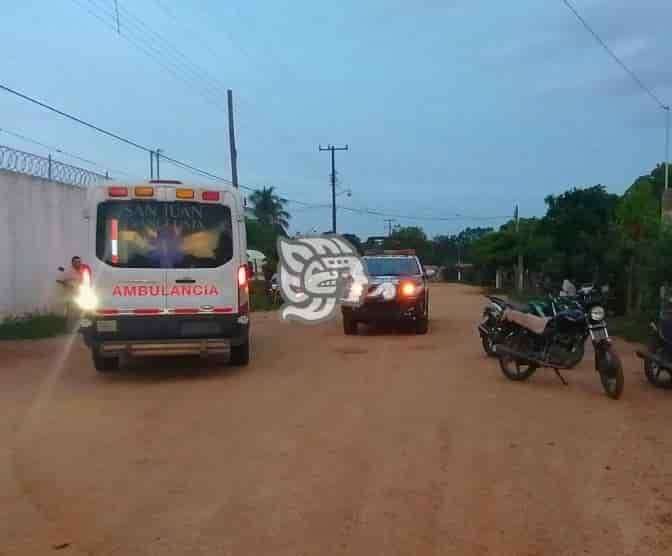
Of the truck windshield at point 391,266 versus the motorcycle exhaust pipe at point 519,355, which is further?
the truck windshield at point 391,266

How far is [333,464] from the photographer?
5.62 meters

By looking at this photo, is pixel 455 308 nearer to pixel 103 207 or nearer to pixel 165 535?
pixel 103 207

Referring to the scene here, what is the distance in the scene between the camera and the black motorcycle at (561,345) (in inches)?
313

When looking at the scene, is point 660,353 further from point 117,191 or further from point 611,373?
point 117,191

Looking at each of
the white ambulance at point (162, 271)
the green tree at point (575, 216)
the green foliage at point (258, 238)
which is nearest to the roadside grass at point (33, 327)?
the white ambulance at point (162, 271)

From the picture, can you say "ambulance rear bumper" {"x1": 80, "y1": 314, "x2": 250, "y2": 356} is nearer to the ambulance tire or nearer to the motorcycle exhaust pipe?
the ambulance tire

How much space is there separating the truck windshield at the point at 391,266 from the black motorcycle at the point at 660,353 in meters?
6.46

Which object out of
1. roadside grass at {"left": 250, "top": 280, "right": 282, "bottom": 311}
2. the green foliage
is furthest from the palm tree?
roadside grass at {"left": 250, "top": 280, "right": 282, "bottom": 311}

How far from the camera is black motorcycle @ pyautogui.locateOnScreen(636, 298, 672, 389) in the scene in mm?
8391

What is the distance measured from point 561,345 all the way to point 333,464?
4052 millimetres

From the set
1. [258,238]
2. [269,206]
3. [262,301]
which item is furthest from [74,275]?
[269,206]

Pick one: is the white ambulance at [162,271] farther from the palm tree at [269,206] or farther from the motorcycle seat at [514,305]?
the palm tree at [269,206]

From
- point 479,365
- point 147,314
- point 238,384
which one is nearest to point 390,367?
point 479,365

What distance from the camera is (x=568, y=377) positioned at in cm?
924
